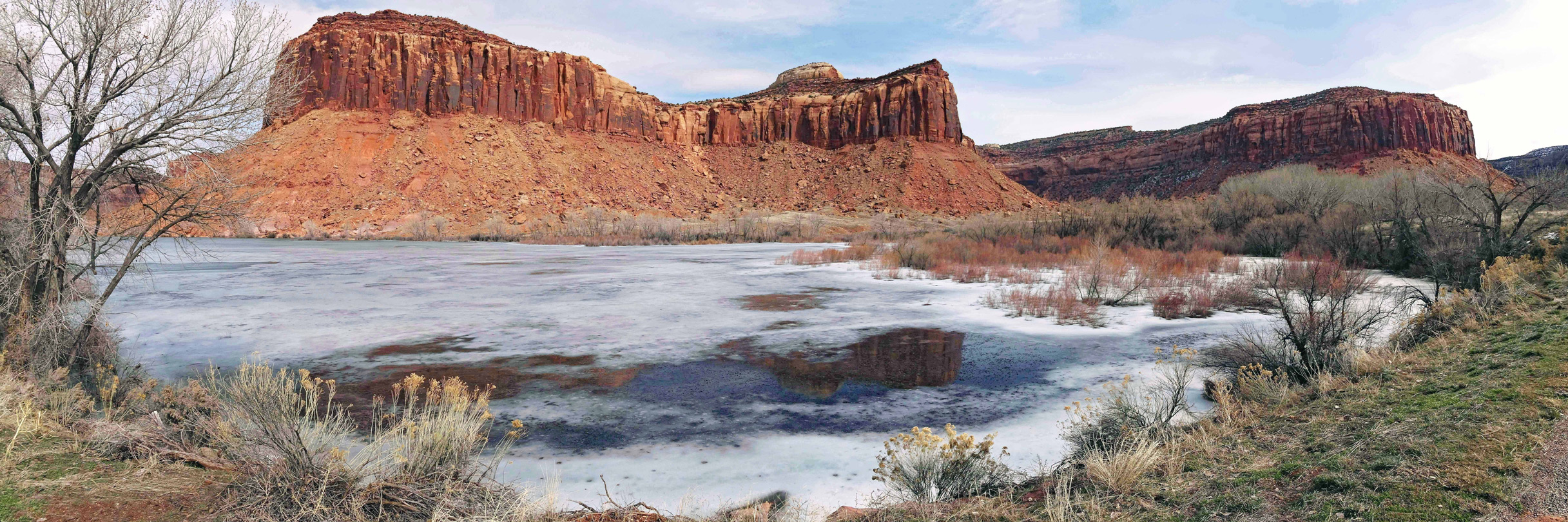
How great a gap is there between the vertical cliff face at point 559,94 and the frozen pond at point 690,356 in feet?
148

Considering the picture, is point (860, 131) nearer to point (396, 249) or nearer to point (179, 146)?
point (396, 249)

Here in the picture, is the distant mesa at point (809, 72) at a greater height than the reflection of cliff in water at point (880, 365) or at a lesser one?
greater

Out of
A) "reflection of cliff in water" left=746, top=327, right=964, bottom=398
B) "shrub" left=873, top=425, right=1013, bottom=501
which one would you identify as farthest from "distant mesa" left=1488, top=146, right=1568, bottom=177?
"shrub" left=873, top=425, right=1013, bottom=501

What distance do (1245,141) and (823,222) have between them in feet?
177

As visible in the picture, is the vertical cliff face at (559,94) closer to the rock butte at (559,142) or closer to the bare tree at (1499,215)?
the rock butte at (559,142)

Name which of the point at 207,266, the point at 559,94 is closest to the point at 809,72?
the point at 559,94

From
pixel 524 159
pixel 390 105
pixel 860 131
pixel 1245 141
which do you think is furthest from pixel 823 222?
pixel 1245 141

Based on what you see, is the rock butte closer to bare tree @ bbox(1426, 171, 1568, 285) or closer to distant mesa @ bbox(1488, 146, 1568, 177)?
distant mesa @ bbox(1488, 146, 1568, 177)

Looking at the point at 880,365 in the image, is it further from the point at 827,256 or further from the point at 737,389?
the point at 827,256

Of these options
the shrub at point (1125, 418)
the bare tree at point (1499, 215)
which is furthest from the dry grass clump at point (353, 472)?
the bare tree at point (1499, 215)

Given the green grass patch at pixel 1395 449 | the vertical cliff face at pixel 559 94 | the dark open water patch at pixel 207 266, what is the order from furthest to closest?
1. the vertical cliff face at pixel 559 94
2. the dark open water patch at pixel 207 266
3. the green grass patch at pixel 1395 449

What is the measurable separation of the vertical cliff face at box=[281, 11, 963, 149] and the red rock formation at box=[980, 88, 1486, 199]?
29173mm

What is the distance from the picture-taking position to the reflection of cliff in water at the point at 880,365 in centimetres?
666

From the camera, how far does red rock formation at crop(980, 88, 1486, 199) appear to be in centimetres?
6875
